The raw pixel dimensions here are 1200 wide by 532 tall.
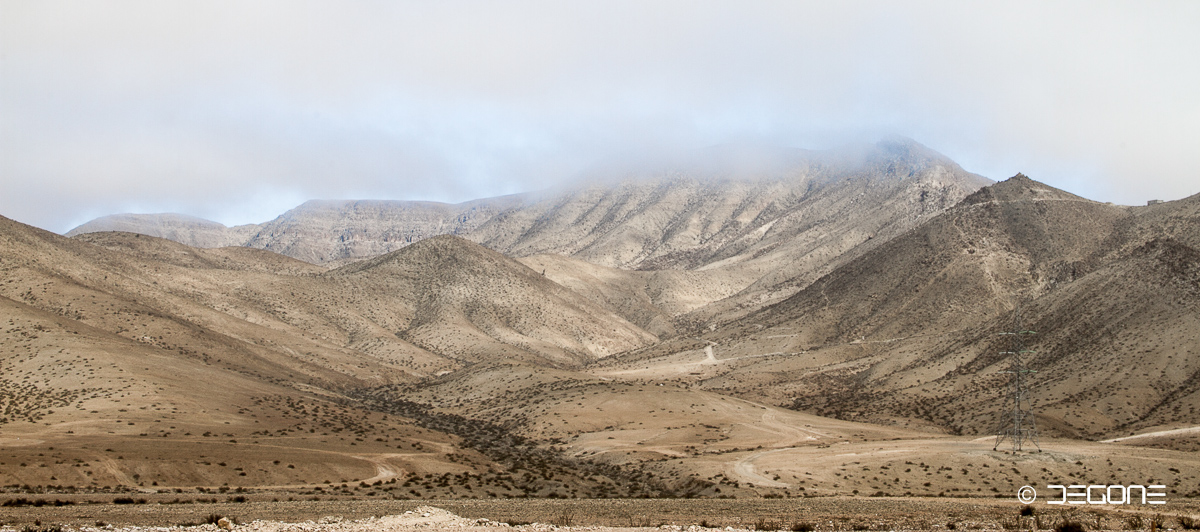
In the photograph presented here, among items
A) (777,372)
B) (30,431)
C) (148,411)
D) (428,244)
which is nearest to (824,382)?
(777,372)

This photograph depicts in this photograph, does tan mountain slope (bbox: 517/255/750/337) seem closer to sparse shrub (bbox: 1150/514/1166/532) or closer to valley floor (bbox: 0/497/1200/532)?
valley floor (bbox: 0/497/1200/532)

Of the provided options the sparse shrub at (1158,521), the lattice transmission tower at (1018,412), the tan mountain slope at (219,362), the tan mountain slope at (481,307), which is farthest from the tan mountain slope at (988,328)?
the sparse shrub at (1158,521)

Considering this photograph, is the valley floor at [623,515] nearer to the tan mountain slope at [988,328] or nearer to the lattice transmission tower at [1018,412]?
the lattice transmission tower at [1018,412]

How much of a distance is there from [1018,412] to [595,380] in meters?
40.3

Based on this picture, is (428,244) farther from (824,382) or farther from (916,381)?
(916,381)

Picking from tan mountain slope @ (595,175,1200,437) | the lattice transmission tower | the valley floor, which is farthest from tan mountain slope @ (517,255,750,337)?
the valley floor

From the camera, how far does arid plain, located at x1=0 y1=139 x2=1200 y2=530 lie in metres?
36.1

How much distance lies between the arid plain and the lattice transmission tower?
1.13 meters

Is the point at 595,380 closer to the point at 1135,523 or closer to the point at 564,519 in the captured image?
the point at 564,519

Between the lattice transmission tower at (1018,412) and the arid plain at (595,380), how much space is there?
1.13 meters

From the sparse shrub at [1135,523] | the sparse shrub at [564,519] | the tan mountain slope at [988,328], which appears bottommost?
the sparse shrub at [564,519]

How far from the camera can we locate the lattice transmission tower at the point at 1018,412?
4284 cm

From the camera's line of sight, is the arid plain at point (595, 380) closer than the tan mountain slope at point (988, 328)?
Yes

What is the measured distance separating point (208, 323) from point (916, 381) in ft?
232
